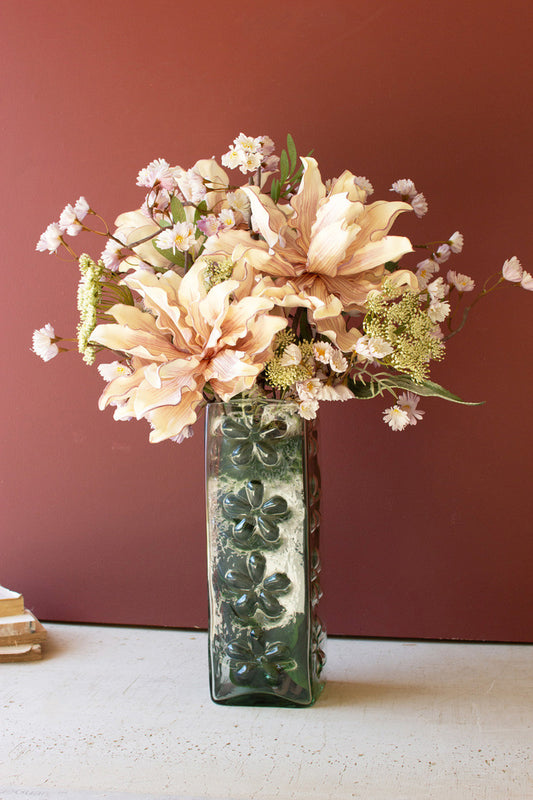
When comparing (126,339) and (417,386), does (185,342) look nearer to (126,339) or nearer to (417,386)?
(126,339)

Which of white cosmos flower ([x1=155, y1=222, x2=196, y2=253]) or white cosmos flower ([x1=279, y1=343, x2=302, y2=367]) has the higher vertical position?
white cosmos flower ([x1=155, y1=222, x2=196, y2=253])

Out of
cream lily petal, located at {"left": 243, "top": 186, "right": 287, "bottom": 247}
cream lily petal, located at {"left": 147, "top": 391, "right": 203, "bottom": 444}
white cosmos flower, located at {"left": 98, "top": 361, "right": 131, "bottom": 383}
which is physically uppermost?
cream lily petal, located at {"left": 243, "top": 186, "right": 287, "bottom": 247}

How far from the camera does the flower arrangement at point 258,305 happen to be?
76 cm

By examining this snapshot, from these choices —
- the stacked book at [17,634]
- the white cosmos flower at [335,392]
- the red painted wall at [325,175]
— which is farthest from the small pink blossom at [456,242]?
the stacked book at [17,634]

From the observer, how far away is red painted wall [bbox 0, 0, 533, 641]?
1077 millimetres

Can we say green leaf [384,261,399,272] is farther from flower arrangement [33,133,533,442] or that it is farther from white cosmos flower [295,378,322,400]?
white cosmos flower [295,378,322,400]

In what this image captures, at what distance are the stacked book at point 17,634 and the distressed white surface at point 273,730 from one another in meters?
0.02

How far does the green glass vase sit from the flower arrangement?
40mm

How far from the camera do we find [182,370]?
767mm

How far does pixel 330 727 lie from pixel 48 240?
0.63 meters

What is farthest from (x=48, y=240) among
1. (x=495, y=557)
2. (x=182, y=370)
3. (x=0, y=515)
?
(x=495, y=557)

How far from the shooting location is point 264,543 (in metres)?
0.85

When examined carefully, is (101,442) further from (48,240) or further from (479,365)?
(479,365)

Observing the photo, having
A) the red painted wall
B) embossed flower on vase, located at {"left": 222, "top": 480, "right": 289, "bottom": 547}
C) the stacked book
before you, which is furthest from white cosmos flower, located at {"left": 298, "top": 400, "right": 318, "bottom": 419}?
the stacked book
